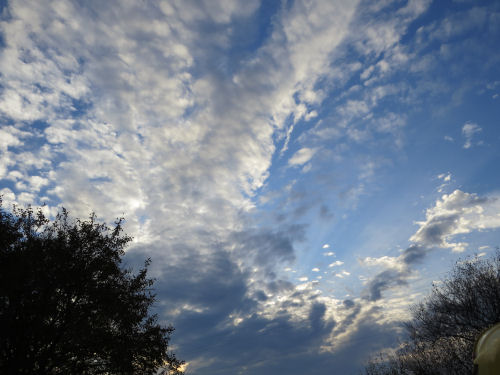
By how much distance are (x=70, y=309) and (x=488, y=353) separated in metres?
20.7

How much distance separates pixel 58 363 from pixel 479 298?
115 feet

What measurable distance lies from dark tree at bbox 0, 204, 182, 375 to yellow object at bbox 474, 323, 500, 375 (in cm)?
1818

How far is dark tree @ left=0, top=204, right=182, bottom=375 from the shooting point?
628 inches

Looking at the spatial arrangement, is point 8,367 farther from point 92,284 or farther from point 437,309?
point 437,309

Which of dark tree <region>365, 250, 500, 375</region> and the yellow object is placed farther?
dark tree <region>365, 250, 500, 375</region>

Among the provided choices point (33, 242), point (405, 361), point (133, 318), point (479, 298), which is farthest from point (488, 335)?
point (405, 361)

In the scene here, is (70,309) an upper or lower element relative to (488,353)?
upper

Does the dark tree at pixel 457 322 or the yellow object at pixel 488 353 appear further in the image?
the dark tree at pixel 457 322

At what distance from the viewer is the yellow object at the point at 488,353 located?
13.8 ft

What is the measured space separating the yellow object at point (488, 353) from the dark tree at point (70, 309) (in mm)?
18184

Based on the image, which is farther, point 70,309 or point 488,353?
point 70,309

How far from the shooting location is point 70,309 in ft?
57.5

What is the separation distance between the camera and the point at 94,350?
17.1 metres

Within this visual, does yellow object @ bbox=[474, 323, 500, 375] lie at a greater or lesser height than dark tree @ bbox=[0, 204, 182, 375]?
lesser
